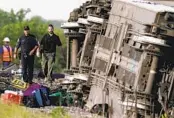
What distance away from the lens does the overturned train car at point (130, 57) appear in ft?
46.3

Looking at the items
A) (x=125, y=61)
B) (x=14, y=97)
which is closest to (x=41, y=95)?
(x=14, y=97)

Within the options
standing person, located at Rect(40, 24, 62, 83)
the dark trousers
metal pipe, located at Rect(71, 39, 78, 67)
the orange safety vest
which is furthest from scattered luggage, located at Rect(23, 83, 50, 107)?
the orange safety vest

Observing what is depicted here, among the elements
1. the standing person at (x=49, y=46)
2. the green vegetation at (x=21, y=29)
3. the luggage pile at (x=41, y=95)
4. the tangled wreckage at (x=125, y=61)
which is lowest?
the green vegetation at (x=21, y=29)

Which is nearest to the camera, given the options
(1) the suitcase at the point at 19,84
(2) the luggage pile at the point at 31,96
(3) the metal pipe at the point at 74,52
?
(2) the luggage pile at the point at 31,96

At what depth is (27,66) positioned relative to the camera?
2094 centimetres

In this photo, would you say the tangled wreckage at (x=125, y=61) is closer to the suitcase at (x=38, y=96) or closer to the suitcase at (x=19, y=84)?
the suitcase at (x=38, y=96)

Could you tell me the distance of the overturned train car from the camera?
1412cm

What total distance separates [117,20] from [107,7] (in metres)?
1.70

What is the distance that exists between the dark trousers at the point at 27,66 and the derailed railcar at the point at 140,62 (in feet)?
14.6

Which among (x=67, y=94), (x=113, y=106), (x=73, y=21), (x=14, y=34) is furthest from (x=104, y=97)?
(x=14, y=34)

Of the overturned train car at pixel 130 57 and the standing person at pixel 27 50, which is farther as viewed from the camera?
the standing person at pixel 27 50

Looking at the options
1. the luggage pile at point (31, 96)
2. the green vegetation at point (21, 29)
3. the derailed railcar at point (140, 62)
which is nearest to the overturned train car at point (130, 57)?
the derailed railcar at point (140, 62)

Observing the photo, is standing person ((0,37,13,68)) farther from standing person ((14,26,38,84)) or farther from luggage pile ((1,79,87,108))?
luggage pile ((1,79,87,108))

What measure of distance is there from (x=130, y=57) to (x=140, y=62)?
0.70 metres
